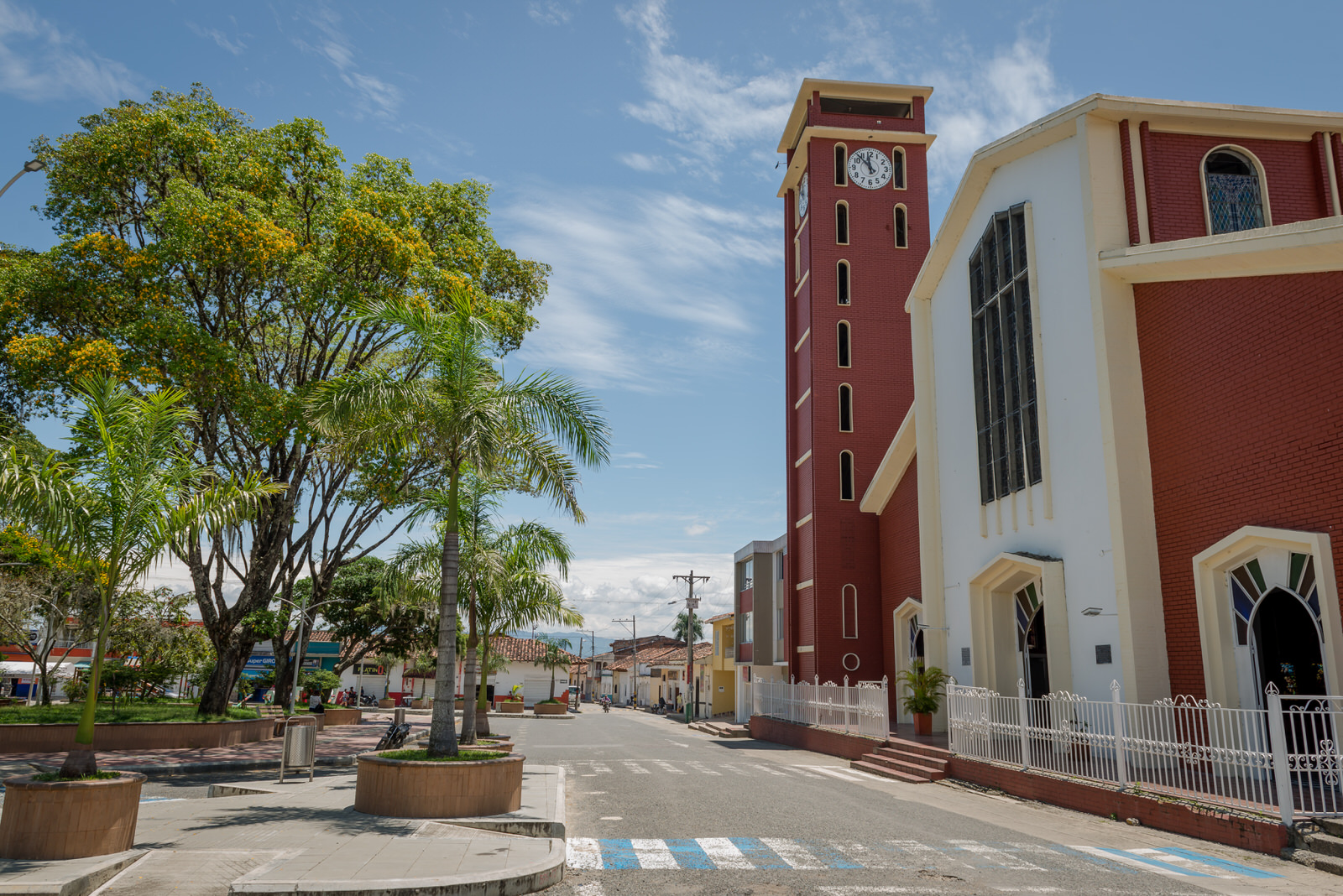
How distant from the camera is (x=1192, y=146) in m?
16.8

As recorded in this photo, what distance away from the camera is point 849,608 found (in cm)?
3055

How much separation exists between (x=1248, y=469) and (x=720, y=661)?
43.9m

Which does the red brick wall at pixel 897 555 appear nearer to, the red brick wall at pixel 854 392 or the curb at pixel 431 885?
the red brick wall at pixel 854 392

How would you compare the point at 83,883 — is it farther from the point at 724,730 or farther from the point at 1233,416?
the point at 724,730

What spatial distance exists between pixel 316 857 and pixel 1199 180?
1774 cm

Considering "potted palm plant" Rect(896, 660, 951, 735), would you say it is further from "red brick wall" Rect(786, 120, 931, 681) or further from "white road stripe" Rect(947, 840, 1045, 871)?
"white road stripe" Rect(947, 840, 1045, 871)

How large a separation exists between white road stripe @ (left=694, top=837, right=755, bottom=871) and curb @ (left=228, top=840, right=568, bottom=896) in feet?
5.70

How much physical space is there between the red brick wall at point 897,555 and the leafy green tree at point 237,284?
12.6 metres

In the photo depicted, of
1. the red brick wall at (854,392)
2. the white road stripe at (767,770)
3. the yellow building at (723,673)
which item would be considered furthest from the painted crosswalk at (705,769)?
the yellow building at (723,673)

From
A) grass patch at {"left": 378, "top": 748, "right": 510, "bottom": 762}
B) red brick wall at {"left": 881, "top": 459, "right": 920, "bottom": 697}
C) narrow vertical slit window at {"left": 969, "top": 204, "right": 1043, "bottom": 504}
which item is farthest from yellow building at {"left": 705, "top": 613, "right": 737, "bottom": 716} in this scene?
grass patch at {"left": 378, "top": 748, "right": 510, "bottom": 762}

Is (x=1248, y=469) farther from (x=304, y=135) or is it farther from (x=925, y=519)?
(x=304, y=135)

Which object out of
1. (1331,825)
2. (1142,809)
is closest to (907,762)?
(1142,809)

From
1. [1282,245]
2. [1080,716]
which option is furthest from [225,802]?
[1282,245]

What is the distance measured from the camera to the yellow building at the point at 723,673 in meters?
54.0
